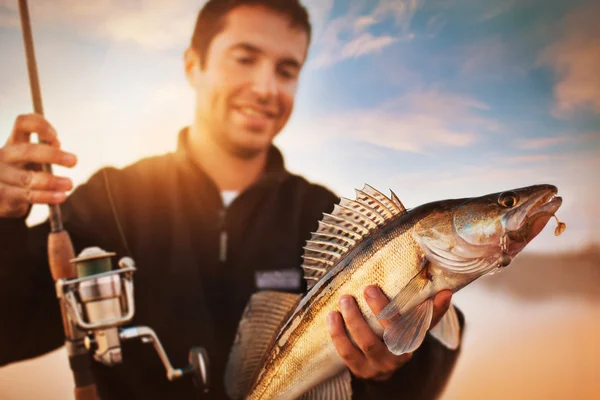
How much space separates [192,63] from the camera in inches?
61.0

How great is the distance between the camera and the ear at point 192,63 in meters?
1.54

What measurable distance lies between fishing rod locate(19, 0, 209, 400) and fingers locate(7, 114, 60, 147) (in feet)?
0.35

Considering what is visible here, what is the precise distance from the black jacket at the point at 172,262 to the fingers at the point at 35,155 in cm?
12

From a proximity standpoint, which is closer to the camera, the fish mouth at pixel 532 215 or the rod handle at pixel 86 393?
the fish mouth at pixel 532 215

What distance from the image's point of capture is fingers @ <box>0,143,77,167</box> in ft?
4.73

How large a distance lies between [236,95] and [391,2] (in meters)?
0.72

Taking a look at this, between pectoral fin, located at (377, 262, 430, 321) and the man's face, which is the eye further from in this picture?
pectoral fin, located at (377, 262, 430, 321)

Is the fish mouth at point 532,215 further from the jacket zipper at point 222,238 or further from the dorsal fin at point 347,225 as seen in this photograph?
the jacket zipper at point 222,238

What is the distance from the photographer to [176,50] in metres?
1.54

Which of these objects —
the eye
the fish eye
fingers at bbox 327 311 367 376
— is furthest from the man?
the fish eye

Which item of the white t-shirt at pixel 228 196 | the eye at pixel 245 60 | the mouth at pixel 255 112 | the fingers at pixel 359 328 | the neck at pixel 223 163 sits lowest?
the fingers at pixel 359 328

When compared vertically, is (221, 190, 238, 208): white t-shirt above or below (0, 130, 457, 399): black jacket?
above

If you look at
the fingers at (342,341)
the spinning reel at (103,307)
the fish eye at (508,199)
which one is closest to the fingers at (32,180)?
the spinning reel at (103,307)

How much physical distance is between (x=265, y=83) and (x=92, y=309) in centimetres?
106
